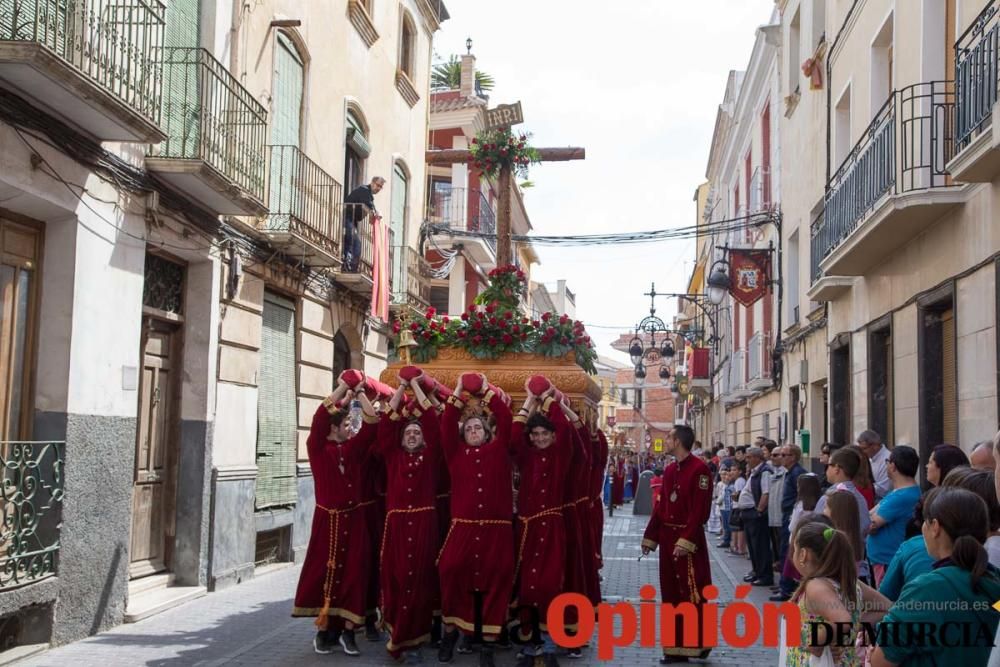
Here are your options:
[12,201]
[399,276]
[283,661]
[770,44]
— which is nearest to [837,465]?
[283,661]

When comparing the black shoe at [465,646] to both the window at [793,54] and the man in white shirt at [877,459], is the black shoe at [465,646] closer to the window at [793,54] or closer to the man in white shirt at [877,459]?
the man in white shirt at [877,459]

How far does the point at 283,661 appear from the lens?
8266 mm

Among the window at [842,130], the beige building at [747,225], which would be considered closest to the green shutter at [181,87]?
the window at [842,130]

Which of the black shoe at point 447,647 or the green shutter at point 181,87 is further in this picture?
the green shutter at point 181,87

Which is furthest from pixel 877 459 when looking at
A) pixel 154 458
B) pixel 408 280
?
pixel 408 280

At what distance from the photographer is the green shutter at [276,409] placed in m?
13.5

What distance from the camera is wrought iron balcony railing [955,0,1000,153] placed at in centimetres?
892

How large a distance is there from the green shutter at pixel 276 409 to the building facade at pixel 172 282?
0.04 metres

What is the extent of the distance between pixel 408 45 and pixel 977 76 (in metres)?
13.4

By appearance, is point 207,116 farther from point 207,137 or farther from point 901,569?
point 901,569

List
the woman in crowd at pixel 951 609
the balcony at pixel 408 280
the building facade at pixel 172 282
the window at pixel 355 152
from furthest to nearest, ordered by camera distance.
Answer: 1. the balcony at pixel 408 280
2. the window at pixel 355 152
3. the building facade at pixel 172 282
4. the woman in crowd at pixel 951 609

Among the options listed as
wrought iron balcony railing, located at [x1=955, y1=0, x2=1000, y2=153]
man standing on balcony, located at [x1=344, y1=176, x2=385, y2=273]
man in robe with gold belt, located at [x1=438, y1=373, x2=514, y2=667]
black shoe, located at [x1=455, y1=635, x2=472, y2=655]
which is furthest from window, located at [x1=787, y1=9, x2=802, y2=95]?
black shoe, located at [x1=455, y1=635, x2=472, y2=655]

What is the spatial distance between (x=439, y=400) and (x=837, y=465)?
3140 millimetres

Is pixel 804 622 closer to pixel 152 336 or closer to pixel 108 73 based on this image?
pixel 108 73
